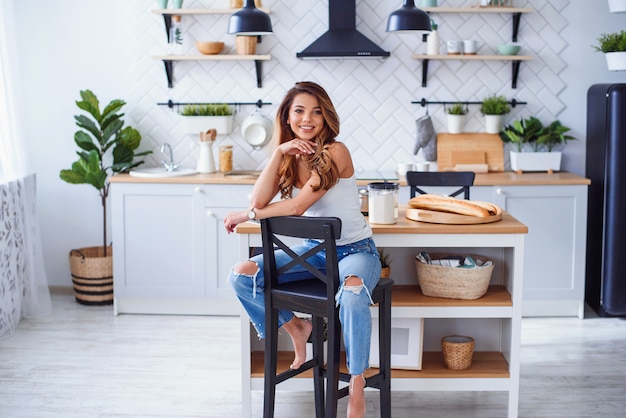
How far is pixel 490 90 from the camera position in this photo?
5.72 meters

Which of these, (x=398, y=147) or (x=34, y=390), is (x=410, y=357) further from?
(x=398, y=147)

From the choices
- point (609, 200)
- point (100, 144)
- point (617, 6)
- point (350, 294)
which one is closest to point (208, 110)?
point (100, 144)

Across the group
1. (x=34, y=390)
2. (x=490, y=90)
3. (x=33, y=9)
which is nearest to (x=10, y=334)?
(x=34, y=390)

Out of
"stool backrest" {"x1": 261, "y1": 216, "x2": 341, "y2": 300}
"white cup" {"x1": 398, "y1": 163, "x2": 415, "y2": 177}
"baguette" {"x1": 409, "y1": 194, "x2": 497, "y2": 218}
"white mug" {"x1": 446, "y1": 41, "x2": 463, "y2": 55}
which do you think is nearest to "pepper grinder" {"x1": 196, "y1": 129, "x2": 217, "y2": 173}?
"white cup" {"x1": 398, "y1": 163, "x2": 415, "y2": 177}

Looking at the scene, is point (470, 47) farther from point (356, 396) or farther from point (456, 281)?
point (356, 396)

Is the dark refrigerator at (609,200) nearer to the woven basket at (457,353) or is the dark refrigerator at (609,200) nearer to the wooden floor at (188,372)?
the wooden floor at (188,372)

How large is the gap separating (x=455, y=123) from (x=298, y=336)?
2541 mm

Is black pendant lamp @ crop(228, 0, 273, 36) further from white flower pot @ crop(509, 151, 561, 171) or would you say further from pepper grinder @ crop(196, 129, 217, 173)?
white flower pot @ crop(509, 151, 561, 171)

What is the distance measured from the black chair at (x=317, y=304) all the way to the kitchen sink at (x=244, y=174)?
196 centimetres

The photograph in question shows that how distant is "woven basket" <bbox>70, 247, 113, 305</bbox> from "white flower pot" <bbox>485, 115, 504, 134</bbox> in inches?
102

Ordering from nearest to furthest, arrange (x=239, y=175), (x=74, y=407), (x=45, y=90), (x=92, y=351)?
1. (x=74, y=407)
2. (x=92, y=351)
3. (x=239, y=175)
4. (x=45, y=90)

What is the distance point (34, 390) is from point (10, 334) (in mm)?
980

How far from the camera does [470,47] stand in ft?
18.2

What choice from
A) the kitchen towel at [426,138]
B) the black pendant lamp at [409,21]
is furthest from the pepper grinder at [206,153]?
the black pendant lamp at [409,21]
